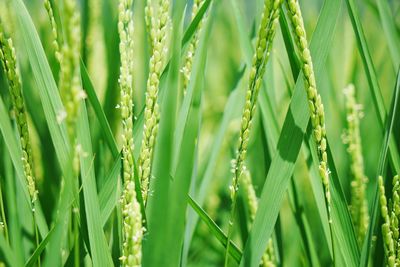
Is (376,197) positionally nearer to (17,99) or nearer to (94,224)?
(94,224)

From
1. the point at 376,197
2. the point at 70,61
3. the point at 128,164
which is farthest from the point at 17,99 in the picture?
the point at 376,197

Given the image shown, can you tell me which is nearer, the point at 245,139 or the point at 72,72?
the point at 72,72

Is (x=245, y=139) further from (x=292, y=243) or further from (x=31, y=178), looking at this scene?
(x=292, y=243)

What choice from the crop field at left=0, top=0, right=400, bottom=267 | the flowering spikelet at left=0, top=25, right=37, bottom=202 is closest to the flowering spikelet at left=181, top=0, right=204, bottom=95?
the crop field at left=0, top=0, right=400, bottom=267

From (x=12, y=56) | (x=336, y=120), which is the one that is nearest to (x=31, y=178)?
(x=12, y=56)

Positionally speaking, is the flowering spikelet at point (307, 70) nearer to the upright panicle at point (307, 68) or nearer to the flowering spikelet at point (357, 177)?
the upright panicle at point (307, 68)

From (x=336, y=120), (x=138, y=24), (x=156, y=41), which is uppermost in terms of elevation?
(x=138, y=24)

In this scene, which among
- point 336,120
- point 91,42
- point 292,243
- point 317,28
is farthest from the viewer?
point 336,120
